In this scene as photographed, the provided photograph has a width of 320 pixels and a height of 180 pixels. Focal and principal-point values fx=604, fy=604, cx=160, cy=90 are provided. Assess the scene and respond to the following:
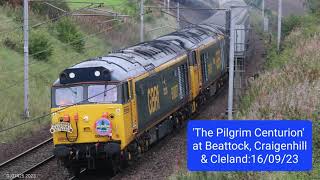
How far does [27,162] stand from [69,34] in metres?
18.3

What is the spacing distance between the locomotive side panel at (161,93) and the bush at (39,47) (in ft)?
35.3

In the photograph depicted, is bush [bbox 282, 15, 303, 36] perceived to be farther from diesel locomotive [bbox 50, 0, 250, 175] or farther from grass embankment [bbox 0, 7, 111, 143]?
diesel locomotive [bbox 50, 0, 250, 175]

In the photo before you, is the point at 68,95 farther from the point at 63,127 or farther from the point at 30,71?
the point at 30,71

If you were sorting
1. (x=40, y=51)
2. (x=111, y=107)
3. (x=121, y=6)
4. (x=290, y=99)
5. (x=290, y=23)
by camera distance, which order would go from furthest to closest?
(x=121, y=6), (x=290, y=23), (x=40, y=51), (x=290, y=99), (x=111, y=107)

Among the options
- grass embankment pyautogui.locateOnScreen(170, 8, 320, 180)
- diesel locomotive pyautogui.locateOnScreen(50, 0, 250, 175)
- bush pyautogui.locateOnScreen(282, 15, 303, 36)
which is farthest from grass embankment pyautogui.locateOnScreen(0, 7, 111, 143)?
bush pyautogui.locateOnScreen(282, 15, 303, 36)

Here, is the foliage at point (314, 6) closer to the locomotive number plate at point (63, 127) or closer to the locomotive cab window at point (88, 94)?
the locomotive cab window at point (88, 94)

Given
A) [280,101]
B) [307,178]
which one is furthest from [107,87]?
[307,178]

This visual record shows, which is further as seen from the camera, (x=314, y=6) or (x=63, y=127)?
(x=314, y=6)

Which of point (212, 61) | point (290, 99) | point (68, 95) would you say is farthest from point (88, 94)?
point (212, 61)

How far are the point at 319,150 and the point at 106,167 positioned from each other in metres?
6.41

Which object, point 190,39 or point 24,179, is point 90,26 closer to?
point 190,39

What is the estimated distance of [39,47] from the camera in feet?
100

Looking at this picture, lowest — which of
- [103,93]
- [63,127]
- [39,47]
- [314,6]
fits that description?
[63,127]

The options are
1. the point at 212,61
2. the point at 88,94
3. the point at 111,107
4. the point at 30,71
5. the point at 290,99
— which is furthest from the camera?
the point at 30,71
